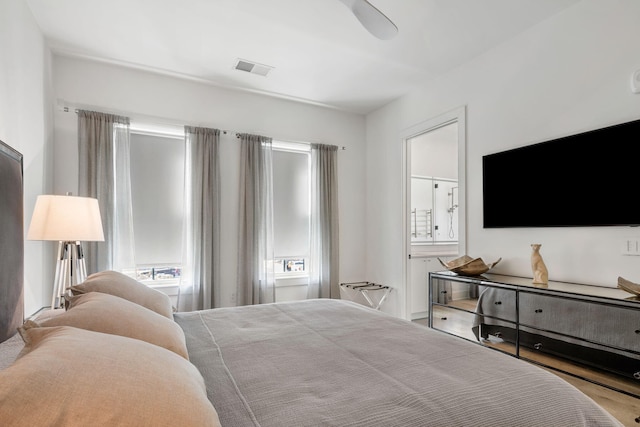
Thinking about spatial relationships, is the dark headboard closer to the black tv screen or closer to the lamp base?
the lamp base

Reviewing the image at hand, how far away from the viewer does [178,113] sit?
3.80 metres

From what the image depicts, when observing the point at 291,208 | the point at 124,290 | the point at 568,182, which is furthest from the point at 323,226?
the point at 124,290

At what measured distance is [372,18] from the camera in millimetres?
1946

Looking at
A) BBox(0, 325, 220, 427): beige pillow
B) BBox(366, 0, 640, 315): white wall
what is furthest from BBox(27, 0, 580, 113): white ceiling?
BBox(0, 325, 220, 427): beige pillow

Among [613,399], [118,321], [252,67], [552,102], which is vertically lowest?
[613,399]

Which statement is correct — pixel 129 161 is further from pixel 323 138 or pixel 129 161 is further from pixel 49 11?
pixel 323 138

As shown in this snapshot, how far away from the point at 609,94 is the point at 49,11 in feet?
14.2

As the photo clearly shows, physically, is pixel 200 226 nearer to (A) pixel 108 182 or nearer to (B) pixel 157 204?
(B) pixel 157 204

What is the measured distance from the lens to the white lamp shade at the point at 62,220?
216 centimetres

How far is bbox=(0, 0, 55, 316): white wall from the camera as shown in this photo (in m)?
2.09

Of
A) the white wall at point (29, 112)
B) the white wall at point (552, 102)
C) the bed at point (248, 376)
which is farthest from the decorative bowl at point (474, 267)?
the white wall at point (29, 112)

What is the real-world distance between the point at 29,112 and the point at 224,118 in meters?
1.88

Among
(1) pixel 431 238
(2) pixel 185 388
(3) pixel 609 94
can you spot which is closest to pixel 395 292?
(1) pixel 431 238

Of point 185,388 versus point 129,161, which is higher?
point 129,161
